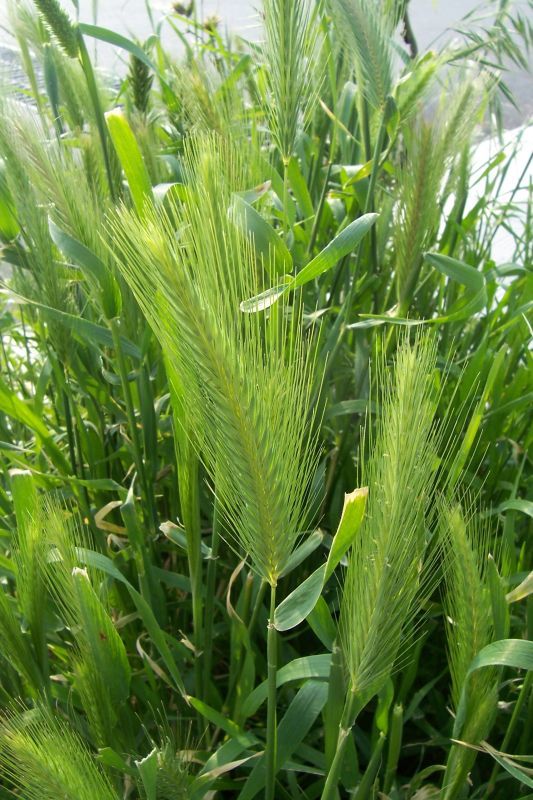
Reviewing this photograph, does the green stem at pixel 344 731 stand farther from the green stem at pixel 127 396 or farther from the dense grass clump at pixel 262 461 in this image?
the green stem at pixel 127 396

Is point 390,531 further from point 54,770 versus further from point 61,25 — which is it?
point 61,25

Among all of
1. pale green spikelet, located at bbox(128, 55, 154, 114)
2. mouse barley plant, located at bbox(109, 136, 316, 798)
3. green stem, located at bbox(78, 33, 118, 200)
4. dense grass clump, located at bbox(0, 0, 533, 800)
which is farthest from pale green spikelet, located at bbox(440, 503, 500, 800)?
pale green spikelet, located at bbox(128, 55, 154, 114)

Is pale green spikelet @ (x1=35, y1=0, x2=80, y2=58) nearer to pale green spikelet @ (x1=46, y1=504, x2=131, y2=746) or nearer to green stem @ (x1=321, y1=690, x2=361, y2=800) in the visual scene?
pale green spikelet @ (x1=46, y1=504, x2=131, y2=746)

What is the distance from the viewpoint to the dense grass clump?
0.38 meters

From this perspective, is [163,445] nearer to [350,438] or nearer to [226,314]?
[350,438]

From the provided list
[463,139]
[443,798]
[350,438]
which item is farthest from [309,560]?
[463,139]

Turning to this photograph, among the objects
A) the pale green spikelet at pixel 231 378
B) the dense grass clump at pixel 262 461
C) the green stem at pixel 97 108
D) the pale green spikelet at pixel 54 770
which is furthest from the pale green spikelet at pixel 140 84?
the pale green spikelet at pixel 54 770

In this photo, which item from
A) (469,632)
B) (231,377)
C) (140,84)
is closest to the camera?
(231,377)

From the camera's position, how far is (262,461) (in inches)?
14.3

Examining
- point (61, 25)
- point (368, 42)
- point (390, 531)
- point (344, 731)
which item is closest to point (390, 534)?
point (390, 531)

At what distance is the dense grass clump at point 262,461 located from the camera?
382 mm

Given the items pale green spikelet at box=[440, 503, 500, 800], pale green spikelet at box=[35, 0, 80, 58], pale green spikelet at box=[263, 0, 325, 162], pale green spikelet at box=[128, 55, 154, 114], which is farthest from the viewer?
pale green spikelet at box=[128, 55, 154, 114]

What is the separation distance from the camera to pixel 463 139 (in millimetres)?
725

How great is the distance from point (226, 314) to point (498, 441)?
484mm
